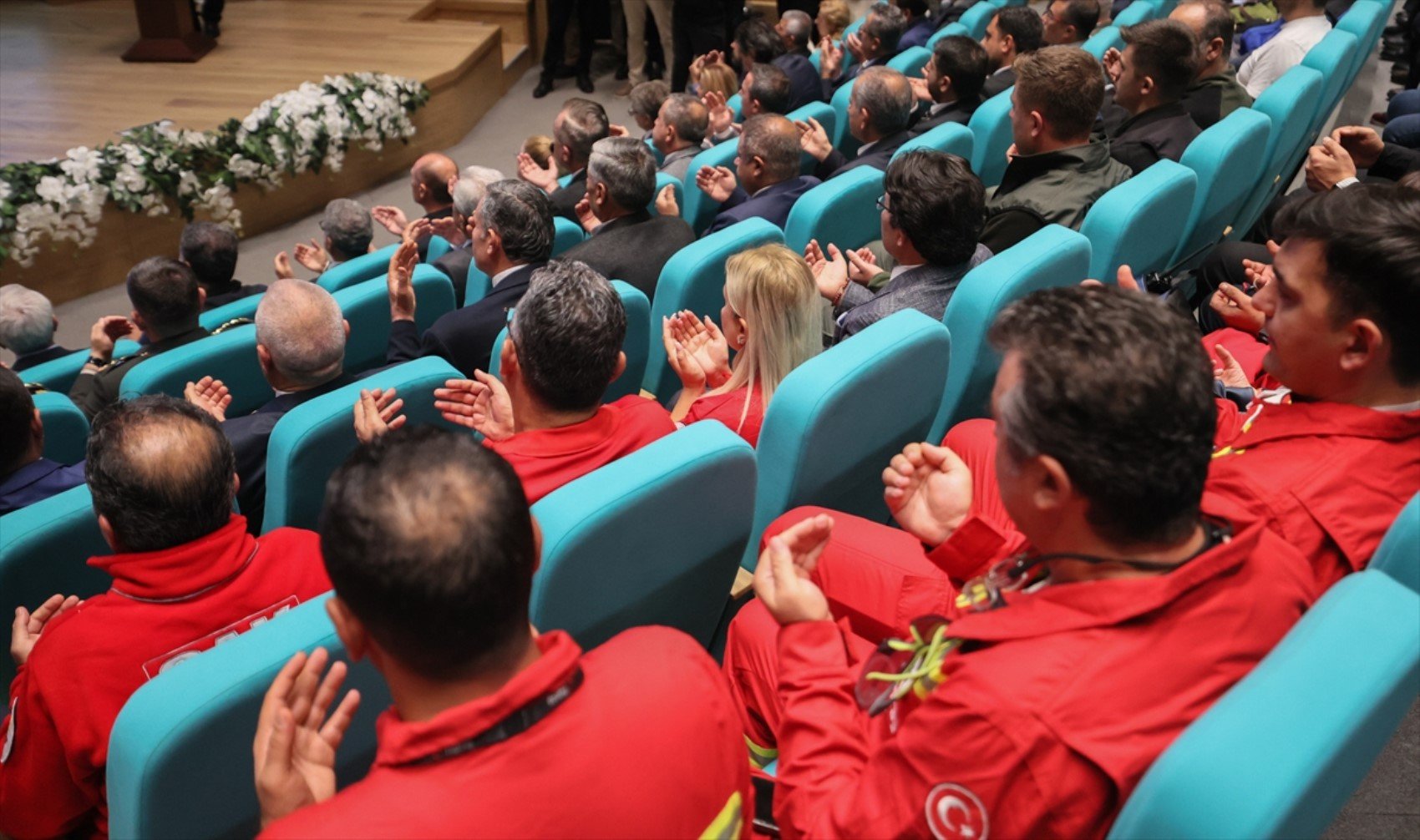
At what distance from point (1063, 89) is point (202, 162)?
3.59 meters

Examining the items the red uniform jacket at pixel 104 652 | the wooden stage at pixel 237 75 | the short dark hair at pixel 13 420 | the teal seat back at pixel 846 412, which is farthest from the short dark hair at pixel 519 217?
the wooden stage at pixel 237 75

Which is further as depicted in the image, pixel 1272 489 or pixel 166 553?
pixel 166 553

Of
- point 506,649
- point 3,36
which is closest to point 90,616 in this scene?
point 506,649

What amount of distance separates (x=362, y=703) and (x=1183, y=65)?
2766 mm

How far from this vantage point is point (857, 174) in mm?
2584

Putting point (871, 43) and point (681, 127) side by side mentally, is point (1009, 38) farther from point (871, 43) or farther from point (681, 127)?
Answer: point (681, 127)

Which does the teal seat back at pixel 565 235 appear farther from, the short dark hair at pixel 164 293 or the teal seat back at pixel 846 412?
the teal seat back at pixel 846 412

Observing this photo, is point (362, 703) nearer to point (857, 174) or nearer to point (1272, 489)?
point (1272, 489)

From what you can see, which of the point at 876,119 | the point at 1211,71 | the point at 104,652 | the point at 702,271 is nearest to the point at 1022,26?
the point at 1211,71

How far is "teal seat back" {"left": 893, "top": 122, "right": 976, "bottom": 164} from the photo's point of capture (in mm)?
2763

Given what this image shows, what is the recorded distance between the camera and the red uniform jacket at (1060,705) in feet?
2.67

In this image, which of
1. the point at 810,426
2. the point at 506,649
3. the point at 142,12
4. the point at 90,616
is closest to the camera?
the point at 506,649

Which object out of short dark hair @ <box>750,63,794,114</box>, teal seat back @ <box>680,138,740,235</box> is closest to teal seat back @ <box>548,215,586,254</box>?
teal seat back @ <box>680,138,740,235</box>

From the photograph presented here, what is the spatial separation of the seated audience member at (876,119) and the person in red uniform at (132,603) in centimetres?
226
